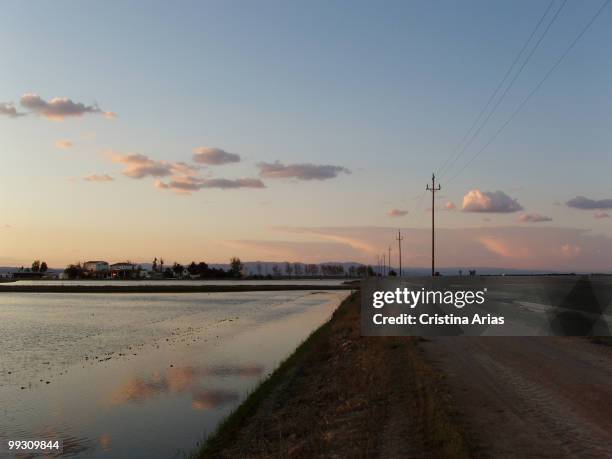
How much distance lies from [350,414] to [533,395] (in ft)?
17.2

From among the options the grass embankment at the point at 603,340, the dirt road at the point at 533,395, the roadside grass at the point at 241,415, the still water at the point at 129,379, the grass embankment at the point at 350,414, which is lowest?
the still water at the point at 129,379

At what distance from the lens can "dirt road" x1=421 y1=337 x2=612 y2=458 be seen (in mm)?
12359

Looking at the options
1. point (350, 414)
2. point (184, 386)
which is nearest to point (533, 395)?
point (350, 414)

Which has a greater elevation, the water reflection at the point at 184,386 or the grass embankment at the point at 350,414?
the grass embankment at the point at 350,414

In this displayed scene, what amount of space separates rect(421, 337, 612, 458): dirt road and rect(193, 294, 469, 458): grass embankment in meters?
0.68

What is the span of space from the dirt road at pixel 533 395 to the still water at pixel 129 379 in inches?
323

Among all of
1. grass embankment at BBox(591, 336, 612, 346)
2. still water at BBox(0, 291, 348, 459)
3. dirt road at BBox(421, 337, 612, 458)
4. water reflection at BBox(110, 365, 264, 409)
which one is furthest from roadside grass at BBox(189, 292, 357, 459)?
grass embankment at BBox(591, 336, 612, 346)

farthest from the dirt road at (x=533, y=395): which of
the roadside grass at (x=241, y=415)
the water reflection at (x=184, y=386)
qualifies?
the water reflection at (x=184, y=386)

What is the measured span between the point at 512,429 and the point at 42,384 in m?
20.3

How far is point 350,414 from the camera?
1653 centimetres

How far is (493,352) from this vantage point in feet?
83.8

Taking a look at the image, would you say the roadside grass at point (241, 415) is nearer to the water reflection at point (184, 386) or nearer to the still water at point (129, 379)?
the still water at point (129, 379)

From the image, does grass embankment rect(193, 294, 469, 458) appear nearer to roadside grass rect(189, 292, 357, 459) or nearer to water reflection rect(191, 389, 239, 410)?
roadside grass rect(189, 292, 357, 459)

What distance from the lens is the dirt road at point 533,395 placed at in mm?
12359
